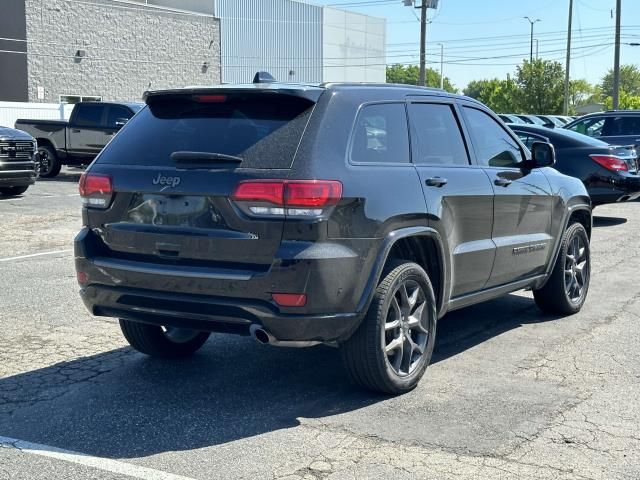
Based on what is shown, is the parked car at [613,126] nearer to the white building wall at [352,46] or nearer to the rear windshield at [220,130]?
the rear windshield at [220,130]

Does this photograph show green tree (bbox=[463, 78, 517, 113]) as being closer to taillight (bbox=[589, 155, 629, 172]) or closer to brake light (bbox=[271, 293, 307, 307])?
taillight (bbox=[589, 155, 629, 172])

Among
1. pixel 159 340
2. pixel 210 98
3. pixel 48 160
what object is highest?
pixel 210 98

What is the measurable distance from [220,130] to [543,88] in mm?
66659

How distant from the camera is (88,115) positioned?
2348 cm

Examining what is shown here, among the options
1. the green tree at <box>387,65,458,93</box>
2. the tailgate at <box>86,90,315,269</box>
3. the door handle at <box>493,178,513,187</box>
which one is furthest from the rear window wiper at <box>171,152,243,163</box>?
the green tree at <box>387,65,458,93</box>

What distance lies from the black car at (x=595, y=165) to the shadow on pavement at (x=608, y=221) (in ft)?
2.29

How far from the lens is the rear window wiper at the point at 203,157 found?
4.96 meters

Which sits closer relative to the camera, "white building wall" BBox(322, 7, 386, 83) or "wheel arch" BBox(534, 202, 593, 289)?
"wheel arch" BBox(534, 202, 593, 289)

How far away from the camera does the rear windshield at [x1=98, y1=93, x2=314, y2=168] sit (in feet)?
16.3

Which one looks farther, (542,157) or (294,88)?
(542,157)

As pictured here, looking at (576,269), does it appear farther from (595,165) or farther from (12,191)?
(12,191)

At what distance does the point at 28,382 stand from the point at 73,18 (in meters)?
40.1

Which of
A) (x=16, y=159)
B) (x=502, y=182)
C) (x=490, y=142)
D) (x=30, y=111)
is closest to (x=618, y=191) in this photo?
(x=490, y=142)

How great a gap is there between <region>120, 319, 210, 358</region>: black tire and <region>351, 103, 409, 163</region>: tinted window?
76.4 inches
